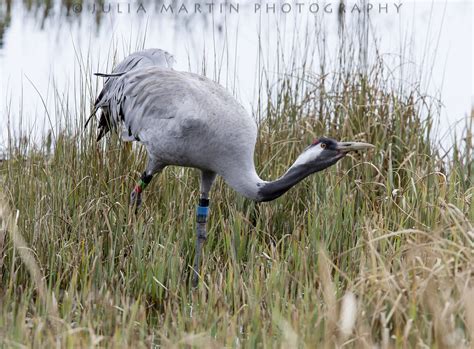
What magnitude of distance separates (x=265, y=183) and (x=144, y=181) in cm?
76

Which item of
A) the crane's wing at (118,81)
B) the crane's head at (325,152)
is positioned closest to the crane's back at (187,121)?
the crane's wing at (118,81)

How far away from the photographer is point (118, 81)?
502 cm

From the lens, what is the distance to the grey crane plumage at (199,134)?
408 centimetres

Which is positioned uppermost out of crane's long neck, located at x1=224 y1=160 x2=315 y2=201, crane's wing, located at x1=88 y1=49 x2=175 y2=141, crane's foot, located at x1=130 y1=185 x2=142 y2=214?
crane's wing, located at x1=88 y1=49 x2=175 y2=141

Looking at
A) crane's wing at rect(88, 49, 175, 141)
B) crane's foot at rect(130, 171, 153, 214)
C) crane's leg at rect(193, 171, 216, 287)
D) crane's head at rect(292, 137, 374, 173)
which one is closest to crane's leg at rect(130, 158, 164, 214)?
crane's foot at rect(130, 171, 153, 214)

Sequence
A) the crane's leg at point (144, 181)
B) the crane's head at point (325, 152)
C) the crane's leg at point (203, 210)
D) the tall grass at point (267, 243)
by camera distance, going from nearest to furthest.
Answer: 1. the tall grass at point (267, 243)
2. the crane's head at point (325, 152)
3. the crane's leg at point (203, 210)
4. the crane's leg at point (144, 181)

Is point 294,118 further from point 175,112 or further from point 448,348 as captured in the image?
point 448,348

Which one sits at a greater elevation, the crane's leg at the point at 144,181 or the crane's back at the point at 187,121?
the crane's back at the point at 187,121

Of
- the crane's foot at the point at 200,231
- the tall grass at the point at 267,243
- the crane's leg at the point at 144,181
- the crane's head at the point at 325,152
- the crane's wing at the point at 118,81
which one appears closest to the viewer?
the tall grass at the point at 267,243

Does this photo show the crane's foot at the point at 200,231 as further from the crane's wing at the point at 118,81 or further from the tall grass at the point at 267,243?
the crane's wing at the point at 118,81

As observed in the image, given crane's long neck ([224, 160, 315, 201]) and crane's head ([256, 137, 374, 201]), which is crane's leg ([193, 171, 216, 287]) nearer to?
crane's long neck ([224, 160, 315, 201])

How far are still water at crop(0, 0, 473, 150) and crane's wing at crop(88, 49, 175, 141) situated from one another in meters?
0.12

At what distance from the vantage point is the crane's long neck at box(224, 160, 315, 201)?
4.06m

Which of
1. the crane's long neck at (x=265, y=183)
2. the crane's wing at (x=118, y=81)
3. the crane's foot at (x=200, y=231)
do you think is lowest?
the crane's foot at (x=200, y=231)
